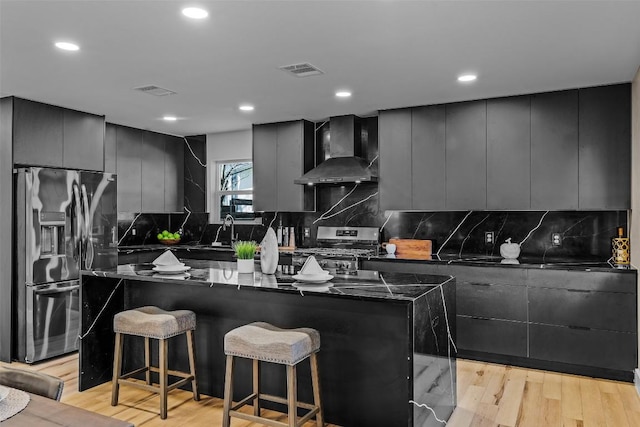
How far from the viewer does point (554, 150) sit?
424 cm

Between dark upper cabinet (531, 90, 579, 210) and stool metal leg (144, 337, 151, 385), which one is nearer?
stool metal leg (144, 337, 151, 385)

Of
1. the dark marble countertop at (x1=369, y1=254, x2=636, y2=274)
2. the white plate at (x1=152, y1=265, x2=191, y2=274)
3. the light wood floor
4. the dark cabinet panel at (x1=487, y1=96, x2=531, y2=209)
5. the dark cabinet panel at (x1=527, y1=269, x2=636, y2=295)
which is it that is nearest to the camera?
the light wood floor

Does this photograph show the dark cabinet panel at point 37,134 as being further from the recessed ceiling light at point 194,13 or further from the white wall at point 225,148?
the recessed ceiling light at point 194,13

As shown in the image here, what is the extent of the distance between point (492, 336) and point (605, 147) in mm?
1882

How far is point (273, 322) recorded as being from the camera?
10.4 feet

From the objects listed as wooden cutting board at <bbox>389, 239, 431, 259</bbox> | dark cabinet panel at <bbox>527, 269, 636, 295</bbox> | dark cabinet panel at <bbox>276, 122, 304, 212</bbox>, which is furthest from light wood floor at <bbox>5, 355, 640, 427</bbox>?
dark cabinet panel at <bbox>276, 122, 304, 212</bbox>

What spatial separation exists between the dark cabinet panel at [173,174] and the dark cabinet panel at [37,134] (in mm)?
1783

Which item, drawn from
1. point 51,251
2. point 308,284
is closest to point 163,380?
point 308,284

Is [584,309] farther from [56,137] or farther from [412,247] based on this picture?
[56,137]

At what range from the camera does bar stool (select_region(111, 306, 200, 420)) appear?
306 cm

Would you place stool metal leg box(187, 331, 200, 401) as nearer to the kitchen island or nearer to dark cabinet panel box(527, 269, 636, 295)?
the kitchen island

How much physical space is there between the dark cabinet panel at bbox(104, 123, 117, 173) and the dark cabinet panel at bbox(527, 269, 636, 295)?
4683mm

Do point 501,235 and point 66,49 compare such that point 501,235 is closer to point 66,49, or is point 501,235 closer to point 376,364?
point 376,364

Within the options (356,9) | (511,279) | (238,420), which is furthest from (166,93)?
(511,279)
